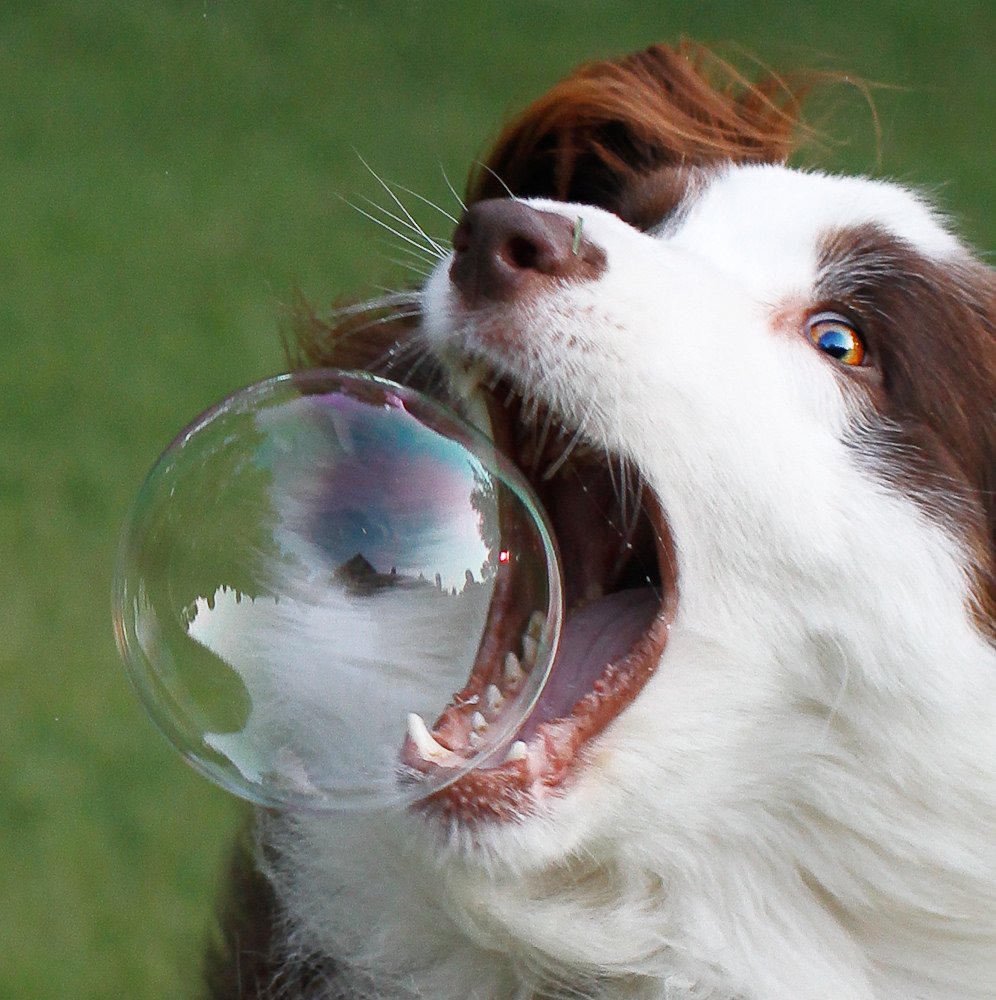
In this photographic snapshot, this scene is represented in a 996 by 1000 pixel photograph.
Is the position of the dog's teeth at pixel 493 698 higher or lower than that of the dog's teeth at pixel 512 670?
lower

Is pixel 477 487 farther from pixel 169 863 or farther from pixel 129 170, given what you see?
pixel 129 170

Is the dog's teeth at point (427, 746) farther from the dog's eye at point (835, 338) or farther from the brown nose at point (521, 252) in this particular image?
the dog's eye at point (835, 338)

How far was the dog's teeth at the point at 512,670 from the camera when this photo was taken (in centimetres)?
199

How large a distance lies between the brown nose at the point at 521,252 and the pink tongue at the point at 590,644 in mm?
430

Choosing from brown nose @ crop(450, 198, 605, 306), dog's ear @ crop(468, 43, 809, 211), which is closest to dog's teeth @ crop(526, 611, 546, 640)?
brown nose @ crop(450, 198, 605, 306)

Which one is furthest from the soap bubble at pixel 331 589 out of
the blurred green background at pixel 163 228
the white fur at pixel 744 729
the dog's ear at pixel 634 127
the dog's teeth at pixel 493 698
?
the blurred green background at pixel 163 228

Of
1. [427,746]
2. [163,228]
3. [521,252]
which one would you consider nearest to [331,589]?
[427,746]

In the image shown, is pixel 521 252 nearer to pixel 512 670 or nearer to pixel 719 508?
pixel 719 508

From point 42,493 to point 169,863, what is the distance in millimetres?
1576

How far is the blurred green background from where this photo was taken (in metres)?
4.27

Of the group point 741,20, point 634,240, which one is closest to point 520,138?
point 634,240

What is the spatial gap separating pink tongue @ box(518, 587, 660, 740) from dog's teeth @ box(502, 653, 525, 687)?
0.17 feet

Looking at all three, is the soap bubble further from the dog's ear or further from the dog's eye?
the dog's ear

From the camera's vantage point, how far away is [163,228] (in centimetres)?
670
